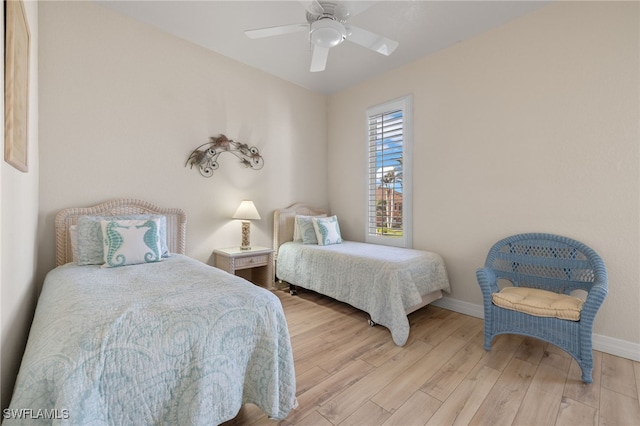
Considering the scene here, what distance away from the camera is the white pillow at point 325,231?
344 cm

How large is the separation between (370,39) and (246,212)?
2.12m

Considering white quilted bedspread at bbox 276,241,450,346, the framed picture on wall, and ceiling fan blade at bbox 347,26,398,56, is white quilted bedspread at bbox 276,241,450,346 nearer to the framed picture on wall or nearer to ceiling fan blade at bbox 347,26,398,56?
ceiling fan blade at bbox 347,26,398,56

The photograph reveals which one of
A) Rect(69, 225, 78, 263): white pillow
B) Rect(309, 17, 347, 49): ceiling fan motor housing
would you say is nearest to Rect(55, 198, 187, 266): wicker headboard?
Rect(69, 225, 78, 263): white pillow

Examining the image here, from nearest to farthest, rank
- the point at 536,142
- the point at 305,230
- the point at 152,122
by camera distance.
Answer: the point at 536,142 < the point at 152,122 < the point at 305,230

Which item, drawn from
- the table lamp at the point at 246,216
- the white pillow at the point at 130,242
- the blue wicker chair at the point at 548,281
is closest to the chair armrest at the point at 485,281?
the blue wicker chair at the point at 548,281

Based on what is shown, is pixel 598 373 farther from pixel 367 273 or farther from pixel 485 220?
pixel 367 273

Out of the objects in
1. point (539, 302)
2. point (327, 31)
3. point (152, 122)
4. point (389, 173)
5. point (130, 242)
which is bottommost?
point (539, 302)

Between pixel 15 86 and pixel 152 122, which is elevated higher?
pixel 152 122

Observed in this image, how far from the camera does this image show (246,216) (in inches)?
127

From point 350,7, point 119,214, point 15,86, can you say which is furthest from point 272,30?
point 119,214

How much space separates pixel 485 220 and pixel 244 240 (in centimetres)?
261

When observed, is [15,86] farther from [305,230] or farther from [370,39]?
[305,230]

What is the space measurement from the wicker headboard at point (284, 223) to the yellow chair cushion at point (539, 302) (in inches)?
95.9

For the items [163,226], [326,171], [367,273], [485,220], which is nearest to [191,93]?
[163,226]
